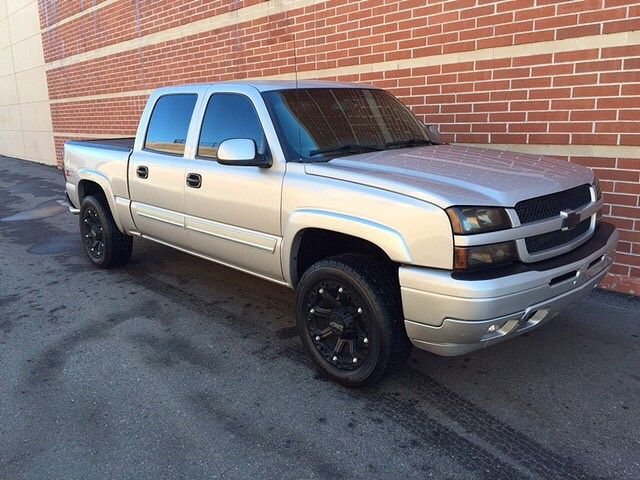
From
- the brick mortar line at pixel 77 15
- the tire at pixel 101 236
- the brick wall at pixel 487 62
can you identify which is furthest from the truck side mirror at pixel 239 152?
the brick mortar line at pixel 77 15

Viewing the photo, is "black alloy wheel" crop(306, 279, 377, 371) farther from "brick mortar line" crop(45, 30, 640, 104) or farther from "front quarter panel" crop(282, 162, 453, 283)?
"brick mortar line" crop(45, 30, 640, 104)

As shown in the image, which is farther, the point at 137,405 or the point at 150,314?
the point at 150,314

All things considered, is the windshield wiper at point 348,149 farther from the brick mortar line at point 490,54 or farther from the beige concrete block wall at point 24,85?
the beige concrete block wall at point 24,85

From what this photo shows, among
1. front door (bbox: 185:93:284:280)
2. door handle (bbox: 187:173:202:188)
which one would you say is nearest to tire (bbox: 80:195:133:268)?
front door (bbox: 185:93:284:280)

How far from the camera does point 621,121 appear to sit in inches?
187

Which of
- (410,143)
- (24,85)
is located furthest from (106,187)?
(24,85)

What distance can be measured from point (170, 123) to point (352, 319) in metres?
2.61

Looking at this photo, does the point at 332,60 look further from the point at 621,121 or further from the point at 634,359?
the point at 634,359

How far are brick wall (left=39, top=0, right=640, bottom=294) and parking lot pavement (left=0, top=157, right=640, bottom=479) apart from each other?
141 centimetres

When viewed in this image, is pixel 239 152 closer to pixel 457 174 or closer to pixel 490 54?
pixel 457 174

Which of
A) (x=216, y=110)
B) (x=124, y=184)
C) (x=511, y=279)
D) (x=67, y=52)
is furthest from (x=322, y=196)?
(x=67, y=52)

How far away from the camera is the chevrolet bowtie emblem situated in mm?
3127

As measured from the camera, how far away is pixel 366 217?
3100mm

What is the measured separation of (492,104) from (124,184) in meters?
3.73
